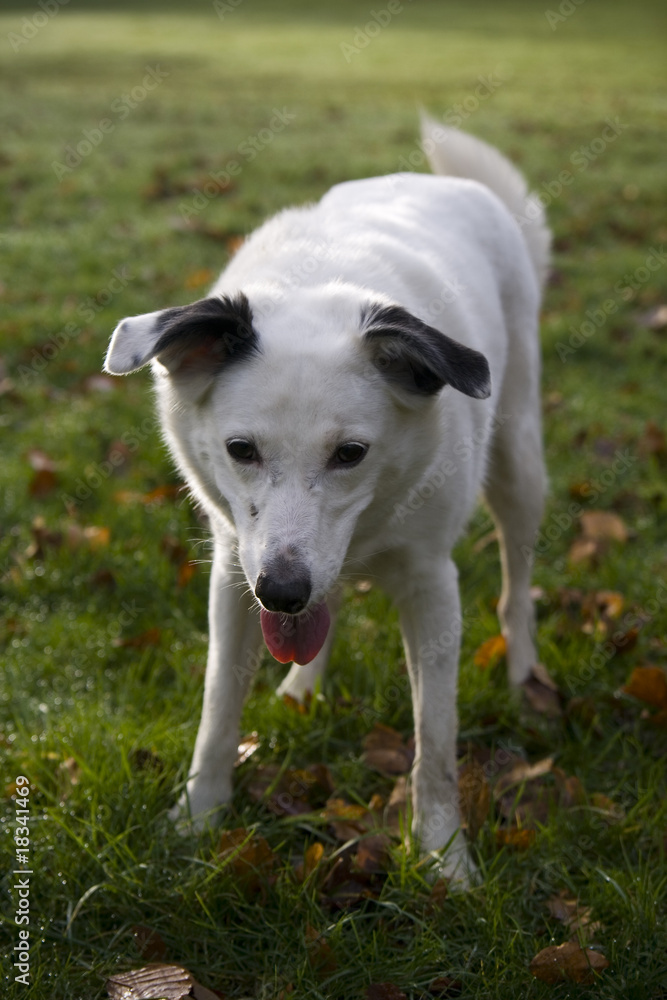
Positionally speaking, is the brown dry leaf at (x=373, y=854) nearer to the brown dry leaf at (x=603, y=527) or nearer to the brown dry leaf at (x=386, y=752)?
the brown dry leaf at (x=386, y=752)

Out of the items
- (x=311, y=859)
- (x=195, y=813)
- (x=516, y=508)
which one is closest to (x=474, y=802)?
(x=311, y=859)

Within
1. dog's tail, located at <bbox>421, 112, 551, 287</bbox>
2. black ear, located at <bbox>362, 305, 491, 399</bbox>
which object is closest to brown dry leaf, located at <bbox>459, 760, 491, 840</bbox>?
black ear, located at <bbox>362, 305, 491, 399</bbox>

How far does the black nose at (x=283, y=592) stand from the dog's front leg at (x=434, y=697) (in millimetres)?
690

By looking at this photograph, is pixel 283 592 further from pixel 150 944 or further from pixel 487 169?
pixel 487 169

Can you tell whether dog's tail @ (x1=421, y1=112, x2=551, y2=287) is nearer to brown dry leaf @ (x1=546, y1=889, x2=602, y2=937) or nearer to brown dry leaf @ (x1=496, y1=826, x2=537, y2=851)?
brown dry leaf @ (x1=496, y1=826, x2=537, y2=851)

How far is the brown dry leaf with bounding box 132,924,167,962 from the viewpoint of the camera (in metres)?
2.31

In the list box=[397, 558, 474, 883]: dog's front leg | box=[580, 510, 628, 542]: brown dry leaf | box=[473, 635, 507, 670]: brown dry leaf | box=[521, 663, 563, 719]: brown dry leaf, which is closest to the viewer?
box=[397, 558, 474, 883]: dog's front leg

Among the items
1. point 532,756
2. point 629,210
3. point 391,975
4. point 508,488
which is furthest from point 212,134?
point 391,975

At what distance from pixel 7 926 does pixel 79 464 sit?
2619 millimetres

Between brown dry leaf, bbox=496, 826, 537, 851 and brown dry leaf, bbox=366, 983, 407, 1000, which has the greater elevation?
brown dry leaf, bbox=366, 983, 407, 1000

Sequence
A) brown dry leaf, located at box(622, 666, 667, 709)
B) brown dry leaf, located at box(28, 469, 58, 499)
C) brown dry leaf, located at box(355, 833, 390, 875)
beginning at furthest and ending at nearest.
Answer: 1. brown dry leaf, located at box(28, 469, 58, 499)
2. brown dry leaf, located at box(622, 666, 667, 709)
3. brown dry leaf, located at box(355, 833, 390, 875)

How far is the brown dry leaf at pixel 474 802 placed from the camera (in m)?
2.81

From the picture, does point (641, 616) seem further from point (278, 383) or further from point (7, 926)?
point (7, 926)

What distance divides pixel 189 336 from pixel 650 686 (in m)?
1.96
